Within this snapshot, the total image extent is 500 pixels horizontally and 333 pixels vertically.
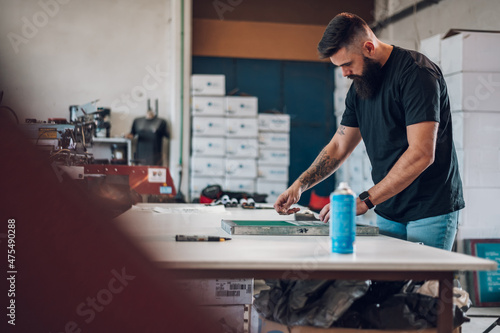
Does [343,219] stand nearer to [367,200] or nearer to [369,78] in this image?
[367,200]

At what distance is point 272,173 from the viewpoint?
6090 millimetres

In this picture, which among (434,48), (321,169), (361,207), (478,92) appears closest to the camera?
(361,207)

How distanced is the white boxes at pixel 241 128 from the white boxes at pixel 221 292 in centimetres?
441

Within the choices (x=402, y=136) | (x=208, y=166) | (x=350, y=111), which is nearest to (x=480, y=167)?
(x=350, y=111)

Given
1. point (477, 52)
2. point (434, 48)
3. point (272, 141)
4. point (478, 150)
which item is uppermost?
point (434, 48)

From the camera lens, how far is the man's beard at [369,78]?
6.29 ft

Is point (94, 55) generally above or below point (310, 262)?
above

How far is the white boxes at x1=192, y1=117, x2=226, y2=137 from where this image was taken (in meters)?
5.95

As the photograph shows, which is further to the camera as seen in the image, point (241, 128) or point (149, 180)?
point (241, 128)

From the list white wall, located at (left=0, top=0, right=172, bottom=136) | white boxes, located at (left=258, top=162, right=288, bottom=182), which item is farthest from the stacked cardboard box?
white wall, located at (left=0, top=0, right=172, bottom=136)

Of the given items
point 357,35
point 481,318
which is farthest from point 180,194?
point 357,35

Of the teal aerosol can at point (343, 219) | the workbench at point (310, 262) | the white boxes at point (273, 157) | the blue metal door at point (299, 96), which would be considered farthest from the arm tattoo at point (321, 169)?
the blue metal door at point (299, 96)

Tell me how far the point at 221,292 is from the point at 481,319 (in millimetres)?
2447

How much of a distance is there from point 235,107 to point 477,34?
2.92 meters
